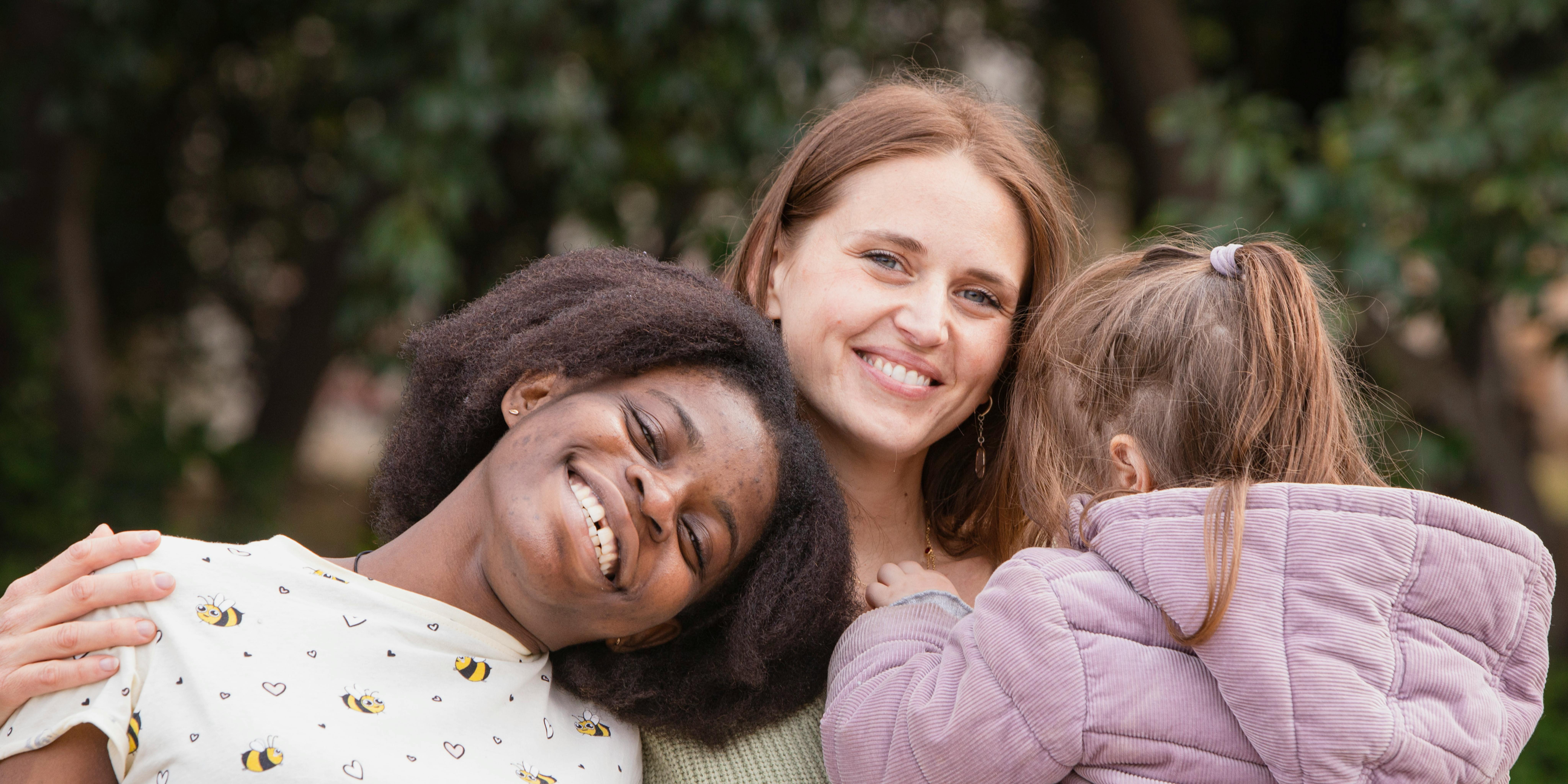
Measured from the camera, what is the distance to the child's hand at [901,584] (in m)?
2.12

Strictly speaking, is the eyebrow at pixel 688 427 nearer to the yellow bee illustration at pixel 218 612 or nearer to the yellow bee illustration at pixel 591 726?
the yellow bee illustration at pixel 591 726

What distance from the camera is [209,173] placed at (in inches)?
274

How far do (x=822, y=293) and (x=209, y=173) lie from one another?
18.8 feet

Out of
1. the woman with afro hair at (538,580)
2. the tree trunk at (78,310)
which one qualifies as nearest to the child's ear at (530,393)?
the woman with afro hair at (538,580)

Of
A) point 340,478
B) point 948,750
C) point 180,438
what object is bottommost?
point 340,478

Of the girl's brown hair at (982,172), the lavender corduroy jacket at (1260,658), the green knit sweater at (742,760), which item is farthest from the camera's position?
the girl's brown hair at (982,172)

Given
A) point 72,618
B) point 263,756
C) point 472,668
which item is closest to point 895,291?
point 472,668

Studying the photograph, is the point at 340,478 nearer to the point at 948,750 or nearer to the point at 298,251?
the point at 298,251

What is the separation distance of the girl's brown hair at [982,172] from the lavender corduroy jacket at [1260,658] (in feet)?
2.66

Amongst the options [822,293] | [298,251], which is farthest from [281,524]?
[822,293]

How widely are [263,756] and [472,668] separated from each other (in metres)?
0.32

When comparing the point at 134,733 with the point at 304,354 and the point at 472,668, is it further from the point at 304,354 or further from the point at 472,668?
the point at 304,354

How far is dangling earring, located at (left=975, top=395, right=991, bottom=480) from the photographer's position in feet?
8.24

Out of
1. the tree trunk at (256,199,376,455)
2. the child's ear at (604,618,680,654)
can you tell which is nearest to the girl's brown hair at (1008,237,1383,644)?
the child's ear at (604,618,680,654)
